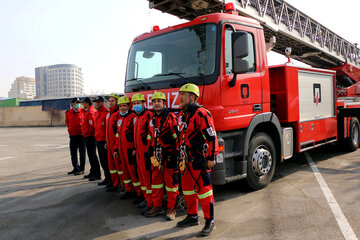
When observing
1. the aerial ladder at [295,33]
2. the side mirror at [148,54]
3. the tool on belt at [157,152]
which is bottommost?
the tool on belt at [157,152]

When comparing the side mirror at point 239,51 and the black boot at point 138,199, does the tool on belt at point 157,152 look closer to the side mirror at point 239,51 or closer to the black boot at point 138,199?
the black boot at point 138,199

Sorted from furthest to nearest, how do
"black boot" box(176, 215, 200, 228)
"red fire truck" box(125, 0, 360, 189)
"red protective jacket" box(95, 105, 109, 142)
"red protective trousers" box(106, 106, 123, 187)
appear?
1. "red protective jacket" box(95, 105, 109, 142)
2. "red protective trousers" box(106, 106, 123, 187)
3. "red fire truck" box(125, 0, 360, 189)
4. "black boot" box(176, 215, 200, 228)

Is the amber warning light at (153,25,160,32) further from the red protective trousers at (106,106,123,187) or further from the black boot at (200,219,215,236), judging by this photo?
the black boot at (200,219,215,236)

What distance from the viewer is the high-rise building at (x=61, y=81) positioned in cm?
13262

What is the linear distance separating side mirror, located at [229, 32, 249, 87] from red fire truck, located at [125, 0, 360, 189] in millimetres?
13

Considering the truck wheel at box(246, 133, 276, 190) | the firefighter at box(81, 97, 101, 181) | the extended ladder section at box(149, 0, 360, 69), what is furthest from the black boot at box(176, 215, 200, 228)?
the extended ladder section at box(149, 0, 360, 69)

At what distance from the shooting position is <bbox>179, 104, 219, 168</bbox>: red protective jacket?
3.24 metres

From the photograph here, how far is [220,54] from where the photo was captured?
399cm

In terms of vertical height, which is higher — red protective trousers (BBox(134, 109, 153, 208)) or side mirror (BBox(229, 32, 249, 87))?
side mirror (BBox(229, 32, 249, 87))

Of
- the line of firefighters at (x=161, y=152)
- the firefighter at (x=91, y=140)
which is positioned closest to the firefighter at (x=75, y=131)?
the firefighter at (x=91, y=140)

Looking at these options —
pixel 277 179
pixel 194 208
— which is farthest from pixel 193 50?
pixel 277 179

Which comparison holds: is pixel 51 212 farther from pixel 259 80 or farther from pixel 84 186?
pixel 259 80

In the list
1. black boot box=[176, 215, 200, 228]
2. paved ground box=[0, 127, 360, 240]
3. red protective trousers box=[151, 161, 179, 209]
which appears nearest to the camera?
paved ground box=[0, 127, 360, 240]

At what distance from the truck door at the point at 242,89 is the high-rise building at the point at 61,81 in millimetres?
137220
